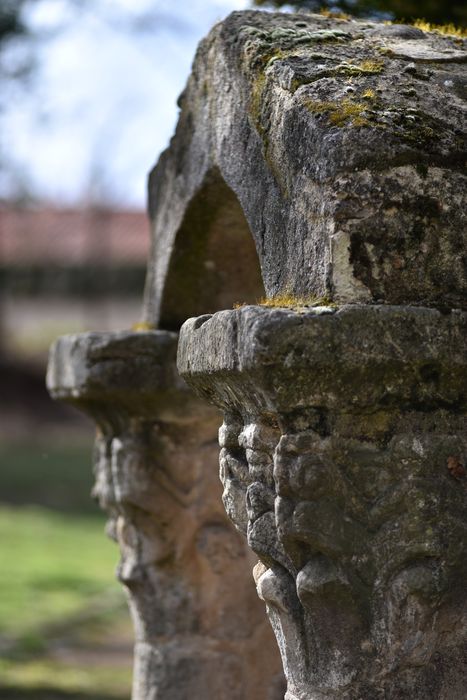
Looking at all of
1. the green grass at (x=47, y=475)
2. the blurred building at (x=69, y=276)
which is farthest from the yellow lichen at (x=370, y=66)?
the blurred building at (x=69, y=276)

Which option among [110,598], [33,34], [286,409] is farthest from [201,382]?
[33,34]

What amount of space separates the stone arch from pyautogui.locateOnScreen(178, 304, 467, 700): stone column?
38.5 inches

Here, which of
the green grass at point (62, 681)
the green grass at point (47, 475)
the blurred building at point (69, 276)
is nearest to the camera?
the green grass at point (62, 681)

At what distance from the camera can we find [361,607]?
5.62 feet

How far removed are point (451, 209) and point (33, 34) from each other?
7400mm

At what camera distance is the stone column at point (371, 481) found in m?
1.64

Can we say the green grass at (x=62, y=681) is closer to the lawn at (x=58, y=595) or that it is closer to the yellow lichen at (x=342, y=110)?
the lawn at (x=58, y=595)

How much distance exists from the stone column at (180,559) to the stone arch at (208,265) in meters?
0.29

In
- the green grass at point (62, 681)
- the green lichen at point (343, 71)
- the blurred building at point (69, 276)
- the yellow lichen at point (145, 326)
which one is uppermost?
the blurred building at point (69, 276)

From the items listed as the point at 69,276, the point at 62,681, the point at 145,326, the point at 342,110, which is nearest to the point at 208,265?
the point at 145,326

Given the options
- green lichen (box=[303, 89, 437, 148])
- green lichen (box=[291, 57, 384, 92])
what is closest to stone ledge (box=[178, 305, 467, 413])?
green lichen (box=[303, 89, 437, 148])

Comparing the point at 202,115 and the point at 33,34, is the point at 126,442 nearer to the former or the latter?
the point at 202,115

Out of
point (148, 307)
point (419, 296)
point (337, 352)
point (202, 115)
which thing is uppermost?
point (202, 115)

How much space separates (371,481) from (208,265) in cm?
131
